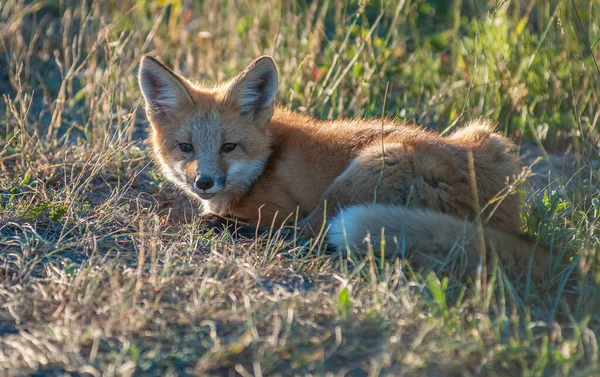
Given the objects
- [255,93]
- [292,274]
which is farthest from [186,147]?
[292,274]

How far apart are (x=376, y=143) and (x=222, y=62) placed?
3246 millimetres

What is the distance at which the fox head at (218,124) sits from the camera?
4.48 m

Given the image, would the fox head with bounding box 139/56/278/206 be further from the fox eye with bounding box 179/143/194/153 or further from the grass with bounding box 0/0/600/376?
the grass with bounding box 0/0/600/376

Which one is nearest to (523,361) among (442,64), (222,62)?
(442,64)

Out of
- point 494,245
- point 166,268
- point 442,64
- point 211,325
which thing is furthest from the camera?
point 442,64

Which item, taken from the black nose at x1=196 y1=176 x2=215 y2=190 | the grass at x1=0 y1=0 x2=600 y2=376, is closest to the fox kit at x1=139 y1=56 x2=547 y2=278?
the black nose at x1=196 y1=176 x2=215 y2=190

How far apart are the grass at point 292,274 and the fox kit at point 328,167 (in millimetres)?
230

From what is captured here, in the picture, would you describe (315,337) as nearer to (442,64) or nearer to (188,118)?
(188,118)

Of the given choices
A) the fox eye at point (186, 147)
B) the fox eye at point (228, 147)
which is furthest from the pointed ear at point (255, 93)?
the fox eye at point (186, 147)

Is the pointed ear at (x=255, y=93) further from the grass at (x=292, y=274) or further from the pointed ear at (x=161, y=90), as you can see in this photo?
the grass at (x=292, y=274)

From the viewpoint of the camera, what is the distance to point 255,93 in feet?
15.1

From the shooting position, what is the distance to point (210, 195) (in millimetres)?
4461

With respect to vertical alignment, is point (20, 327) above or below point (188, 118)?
below

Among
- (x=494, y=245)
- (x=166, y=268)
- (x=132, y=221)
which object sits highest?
(x=494, y=245)
